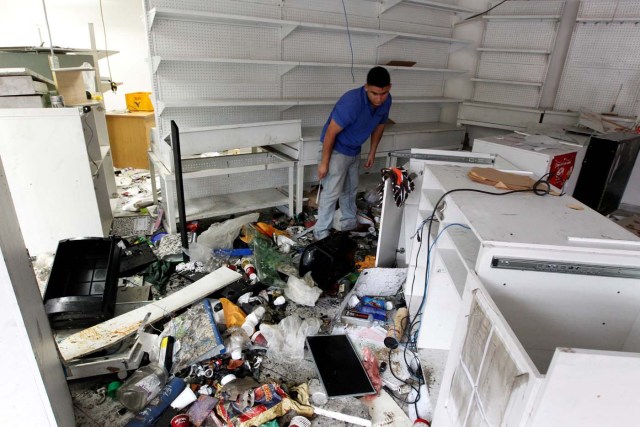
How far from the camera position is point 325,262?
250 cm

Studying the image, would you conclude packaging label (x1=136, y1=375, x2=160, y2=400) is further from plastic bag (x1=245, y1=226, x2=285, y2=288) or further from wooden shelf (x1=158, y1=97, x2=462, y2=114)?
wooden shelf (x1=158, y1=97, x2=462, y2=114)

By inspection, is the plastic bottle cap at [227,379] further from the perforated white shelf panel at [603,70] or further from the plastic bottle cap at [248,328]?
the perforated white shelf panel at [603,70]

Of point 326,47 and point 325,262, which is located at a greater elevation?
point 326,47

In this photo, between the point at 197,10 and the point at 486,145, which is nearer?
the point at 486,145

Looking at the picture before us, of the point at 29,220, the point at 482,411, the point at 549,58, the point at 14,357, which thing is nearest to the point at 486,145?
the point at 482,411

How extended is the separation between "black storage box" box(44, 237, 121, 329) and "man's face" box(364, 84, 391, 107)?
192cm

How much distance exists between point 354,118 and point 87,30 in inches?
173

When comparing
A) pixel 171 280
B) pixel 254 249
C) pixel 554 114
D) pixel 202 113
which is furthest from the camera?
pixel 554 114

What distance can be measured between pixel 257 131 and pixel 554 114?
3.23 metres

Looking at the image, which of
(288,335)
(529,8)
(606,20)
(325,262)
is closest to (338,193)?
(325,262)

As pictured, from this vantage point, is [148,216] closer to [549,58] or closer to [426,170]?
[426,170]

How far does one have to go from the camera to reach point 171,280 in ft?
8.43

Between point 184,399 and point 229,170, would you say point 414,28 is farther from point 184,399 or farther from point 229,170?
point 184,399

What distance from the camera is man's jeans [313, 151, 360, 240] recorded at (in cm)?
301
